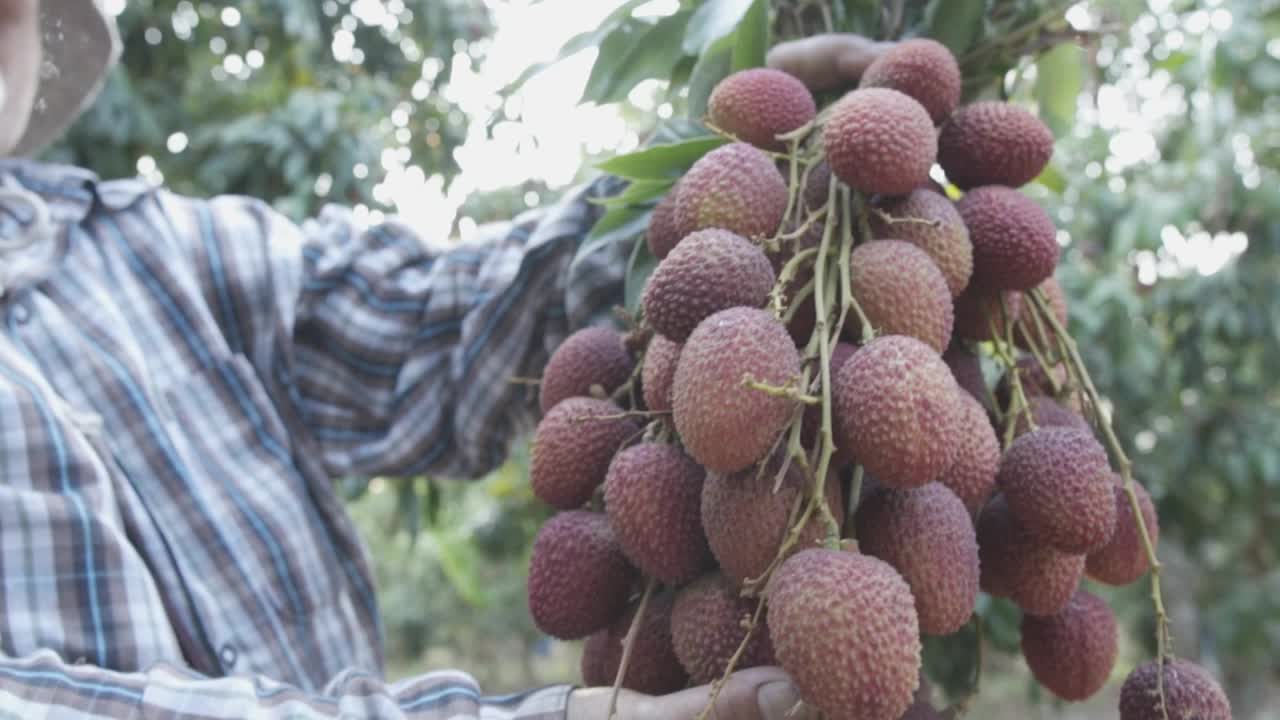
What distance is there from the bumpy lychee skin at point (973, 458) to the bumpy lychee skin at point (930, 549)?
27 millimetres

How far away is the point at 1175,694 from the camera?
0.53 m

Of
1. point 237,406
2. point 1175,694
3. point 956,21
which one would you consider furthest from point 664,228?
point 237,406

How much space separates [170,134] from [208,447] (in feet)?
5.87

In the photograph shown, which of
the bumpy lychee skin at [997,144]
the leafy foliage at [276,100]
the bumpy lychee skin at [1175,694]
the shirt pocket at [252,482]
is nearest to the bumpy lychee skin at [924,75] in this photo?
the bumpy lychee skin at [997,144]

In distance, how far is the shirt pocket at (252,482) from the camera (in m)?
0.86

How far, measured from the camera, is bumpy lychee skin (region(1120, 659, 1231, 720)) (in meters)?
0.52

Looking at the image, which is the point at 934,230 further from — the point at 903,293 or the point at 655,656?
the point at 655,656

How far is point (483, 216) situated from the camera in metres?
2.24

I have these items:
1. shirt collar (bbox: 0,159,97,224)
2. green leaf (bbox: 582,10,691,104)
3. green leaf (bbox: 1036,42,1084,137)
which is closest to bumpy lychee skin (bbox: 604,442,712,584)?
green leaf (bbox: 582,10,691,104)

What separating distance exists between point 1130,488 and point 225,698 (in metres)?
0.52

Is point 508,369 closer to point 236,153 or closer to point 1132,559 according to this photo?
Answer: point 1132,559

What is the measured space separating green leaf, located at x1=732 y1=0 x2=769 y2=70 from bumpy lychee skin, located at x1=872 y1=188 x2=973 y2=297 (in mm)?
171

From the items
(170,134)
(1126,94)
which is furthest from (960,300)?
(1126,94)

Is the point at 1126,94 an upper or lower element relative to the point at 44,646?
lower
